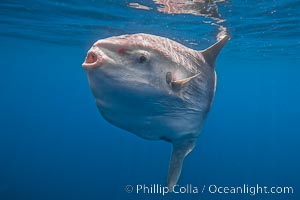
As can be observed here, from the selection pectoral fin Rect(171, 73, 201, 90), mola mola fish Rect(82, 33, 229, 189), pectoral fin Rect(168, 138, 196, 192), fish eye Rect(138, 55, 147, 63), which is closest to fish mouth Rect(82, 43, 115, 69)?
mola mola fish Rect(82, 33, 229, 189)

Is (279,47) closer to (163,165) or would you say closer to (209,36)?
(209,36)

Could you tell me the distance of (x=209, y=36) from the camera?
54.2 ft

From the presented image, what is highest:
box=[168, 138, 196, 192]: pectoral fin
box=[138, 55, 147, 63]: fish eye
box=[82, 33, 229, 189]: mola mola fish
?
box=[138, 55, 147, 63]: fish eye

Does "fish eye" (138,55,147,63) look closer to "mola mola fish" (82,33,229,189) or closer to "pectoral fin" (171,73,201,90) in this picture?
"mola mola fish" (82,33,229,189)

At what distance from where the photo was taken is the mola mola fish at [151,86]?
2.60 meters

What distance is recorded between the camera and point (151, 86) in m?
2.78

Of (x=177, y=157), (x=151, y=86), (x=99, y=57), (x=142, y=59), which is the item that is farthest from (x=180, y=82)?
(x=177, y=157)

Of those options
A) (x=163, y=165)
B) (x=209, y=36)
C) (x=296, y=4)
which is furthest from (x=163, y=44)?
(x=163, y=165)

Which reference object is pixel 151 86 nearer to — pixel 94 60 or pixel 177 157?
pixel 94 60

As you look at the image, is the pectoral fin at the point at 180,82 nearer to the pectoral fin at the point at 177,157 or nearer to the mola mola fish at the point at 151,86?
the mola mola fish at the point at 151,86

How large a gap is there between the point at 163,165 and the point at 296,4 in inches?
1002

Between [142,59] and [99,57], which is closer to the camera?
[99,57]

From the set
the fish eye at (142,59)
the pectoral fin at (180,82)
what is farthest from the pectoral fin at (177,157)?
the fish eye at (142,59)

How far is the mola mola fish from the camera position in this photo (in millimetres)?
2598
